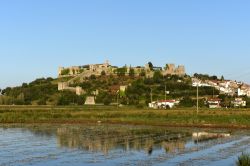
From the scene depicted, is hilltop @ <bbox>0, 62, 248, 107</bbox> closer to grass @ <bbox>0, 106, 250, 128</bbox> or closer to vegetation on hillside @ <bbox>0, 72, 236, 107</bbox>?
vegetation on hillside @ <bbox>0, 72, 236, 107</bbox>

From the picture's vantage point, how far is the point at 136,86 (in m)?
122

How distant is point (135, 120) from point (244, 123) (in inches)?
484

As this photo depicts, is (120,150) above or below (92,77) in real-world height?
below

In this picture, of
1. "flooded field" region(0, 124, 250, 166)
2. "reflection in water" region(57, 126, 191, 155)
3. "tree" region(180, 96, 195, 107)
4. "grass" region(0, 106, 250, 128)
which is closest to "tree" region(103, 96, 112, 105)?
"tree" region(180, 96, 195, 107)

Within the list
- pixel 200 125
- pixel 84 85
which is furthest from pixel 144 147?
pixel 84 85

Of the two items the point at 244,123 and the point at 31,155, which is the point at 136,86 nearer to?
the point at 244,123

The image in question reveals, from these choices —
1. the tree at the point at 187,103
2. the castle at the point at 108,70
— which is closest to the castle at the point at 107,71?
the castle at the point at 108,70

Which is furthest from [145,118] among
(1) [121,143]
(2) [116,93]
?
(2) [116,93]

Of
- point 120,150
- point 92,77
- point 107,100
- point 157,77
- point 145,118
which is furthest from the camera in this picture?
point 92,77

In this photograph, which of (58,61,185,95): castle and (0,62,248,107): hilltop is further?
(58,61,185,95): castle

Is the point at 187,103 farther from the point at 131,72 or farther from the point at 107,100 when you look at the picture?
the point at 131,72

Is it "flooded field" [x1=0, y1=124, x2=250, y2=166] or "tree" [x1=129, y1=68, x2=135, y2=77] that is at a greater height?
"tree" [x1=129, y1=68, x2=135, y2=77]

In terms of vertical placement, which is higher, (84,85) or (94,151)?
(84,85)

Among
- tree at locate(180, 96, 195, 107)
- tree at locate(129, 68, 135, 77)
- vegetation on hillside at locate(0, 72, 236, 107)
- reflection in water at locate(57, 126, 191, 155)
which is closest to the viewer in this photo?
reflection in water at locate(57, 126, 191, 155)
